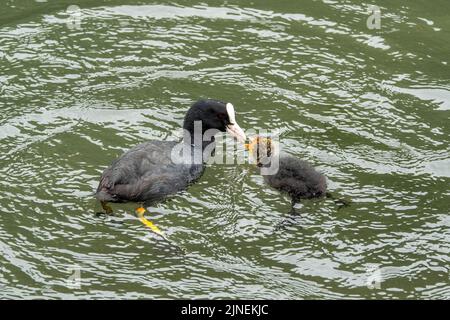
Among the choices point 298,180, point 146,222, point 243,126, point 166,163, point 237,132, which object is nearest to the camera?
point 146,222

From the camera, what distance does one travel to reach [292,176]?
7.65 metres

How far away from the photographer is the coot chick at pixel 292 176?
7.55m

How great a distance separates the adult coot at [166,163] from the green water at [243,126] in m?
0.17

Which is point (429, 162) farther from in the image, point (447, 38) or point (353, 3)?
point (353, 3)

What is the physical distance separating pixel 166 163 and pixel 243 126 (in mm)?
1255

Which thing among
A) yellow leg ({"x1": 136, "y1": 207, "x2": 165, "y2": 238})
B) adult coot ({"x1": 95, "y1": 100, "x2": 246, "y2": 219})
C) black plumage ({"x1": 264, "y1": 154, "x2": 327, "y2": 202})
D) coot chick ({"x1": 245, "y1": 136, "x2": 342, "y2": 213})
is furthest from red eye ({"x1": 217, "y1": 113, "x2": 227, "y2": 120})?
yellow leg ({"x1": 136, "y1": 207, "x2": 165, "y2": 238})

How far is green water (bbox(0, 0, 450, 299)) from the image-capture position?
674 cm

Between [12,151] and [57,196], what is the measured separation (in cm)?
90

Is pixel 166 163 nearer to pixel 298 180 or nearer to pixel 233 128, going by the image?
pixel 233 128

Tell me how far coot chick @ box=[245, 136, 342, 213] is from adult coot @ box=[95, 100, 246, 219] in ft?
1.14

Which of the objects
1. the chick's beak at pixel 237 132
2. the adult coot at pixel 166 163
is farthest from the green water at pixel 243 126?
the chick's beak at pixel 237 132

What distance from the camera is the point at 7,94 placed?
916 centimetres

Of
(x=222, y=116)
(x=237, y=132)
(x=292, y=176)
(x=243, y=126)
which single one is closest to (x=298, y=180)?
(x=292, y=176)

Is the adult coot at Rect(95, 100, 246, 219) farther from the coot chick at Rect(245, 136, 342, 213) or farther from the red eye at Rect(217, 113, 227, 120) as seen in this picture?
the coot chick at Rect(245, 136, 342, 213)
